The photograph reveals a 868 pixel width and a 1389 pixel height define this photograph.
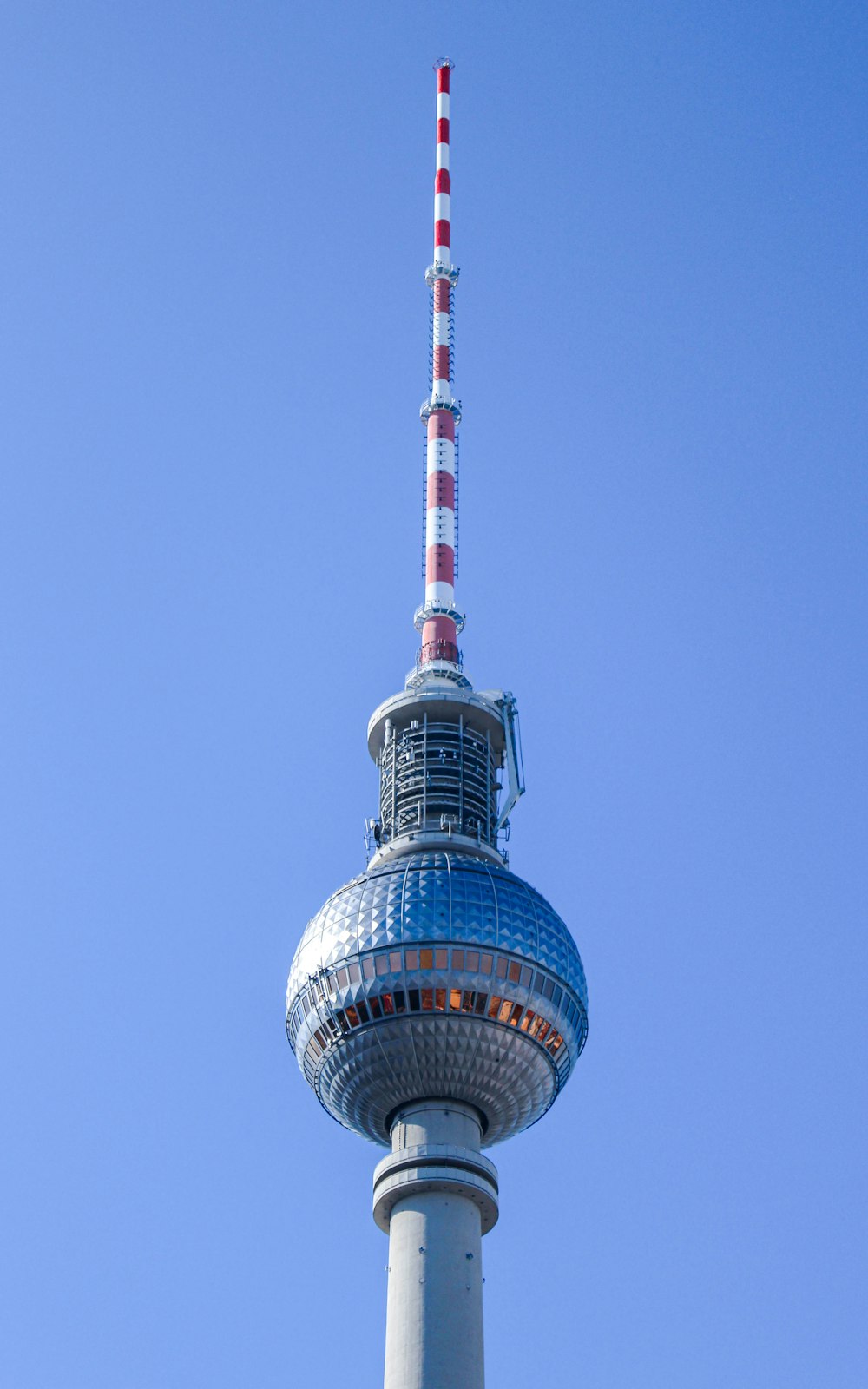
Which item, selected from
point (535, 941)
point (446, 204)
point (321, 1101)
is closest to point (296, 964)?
point (321, 1101)

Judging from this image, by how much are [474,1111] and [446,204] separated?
6592cm

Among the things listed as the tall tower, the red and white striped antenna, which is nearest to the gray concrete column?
the tall tower

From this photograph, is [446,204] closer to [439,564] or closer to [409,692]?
[439,564]

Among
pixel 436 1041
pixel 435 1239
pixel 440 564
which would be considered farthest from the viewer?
pixel 440 564

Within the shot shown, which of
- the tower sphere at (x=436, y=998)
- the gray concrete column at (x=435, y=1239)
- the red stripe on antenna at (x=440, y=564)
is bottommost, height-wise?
the gray concrete column at (x=435, y=1239)

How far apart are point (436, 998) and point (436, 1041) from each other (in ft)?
6.70

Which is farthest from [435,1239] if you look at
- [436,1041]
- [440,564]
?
[440,564]

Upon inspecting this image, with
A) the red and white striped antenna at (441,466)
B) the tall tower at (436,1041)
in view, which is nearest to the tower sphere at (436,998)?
the tall tower at (436,1041)

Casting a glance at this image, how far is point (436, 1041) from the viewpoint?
272ft

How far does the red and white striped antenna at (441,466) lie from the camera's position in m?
106

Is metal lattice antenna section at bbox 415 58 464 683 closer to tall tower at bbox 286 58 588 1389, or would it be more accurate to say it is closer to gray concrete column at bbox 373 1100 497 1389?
tall tower at bbox 286 58 588 1389

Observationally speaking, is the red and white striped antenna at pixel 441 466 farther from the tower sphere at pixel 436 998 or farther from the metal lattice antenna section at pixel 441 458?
the tower sphere at pixel 436 998

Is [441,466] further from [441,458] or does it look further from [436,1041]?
[436,1041]

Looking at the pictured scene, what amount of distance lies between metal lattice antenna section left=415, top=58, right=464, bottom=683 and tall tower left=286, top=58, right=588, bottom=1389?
53.5ft
